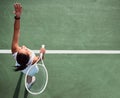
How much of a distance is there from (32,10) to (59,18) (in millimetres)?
619

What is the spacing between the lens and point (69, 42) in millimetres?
7852

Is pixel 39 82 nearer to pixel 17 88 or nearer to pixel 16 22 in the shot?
pixel 17 88

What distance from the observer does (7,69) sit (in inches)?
294

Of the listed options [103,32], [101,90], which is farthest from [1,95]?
[103,32]

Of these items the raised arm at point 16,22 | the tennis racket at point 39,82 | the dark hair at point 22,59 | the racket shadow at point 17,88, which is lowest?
the racket shadow at point 17,88

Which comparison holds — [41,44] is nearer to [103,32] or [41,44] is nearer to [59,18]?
[59,18]

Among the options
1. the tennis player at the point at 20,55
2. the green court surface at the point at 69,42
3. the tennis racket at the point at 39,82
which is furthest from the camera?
the green court surface at the point at 69,42

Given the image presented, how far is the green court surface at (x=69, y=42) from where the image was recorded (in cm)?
739

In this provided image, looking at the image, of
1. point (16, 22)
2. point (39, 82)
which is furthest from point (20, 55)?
point (39, 82)

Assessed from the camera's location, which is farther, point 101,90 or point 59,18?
point 59,18

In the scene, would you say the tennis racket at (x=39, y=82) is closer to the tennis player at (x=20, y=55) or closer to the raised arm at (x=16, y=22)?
the tennis player at (x=20, y=55)

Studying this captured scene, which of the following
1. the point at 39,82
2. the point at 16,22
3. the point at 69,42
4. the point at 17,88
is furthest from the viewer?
the point at 69,42

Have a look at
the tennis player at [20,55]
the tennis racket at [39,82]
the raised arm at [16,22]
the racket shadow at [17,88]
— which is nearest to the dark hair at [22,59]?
the tennis player at [20,55]

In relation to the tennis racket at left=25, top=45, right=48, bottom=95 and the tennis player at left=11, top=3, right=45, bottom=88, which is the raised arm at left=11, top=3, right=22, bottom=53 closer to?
the tennis player at left=11, top=3, right=45, bottom=88
